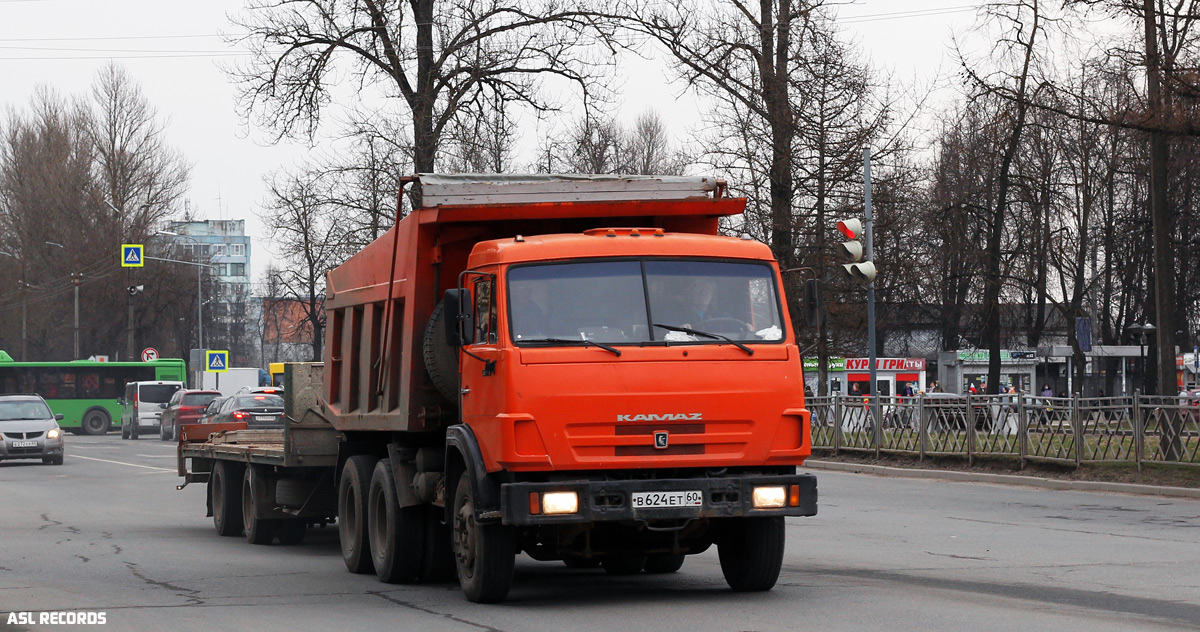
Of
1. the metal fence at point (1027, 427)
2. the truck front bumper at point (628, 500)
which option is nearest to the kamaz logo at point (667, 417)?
the truck front bumper at point (628, 500)

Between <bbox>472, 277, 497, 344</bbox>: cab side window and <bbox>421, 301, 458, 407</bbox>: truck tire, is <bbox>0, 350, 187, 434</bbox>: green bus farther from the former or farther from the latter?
<bbox>472, 277, 497, 344</bbox>: cab side window

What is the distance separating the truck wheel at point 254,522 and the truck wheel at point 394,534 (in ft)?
12.0

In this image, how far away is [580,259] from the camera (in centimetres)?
958

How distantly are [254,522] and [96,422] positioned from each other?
153 feet

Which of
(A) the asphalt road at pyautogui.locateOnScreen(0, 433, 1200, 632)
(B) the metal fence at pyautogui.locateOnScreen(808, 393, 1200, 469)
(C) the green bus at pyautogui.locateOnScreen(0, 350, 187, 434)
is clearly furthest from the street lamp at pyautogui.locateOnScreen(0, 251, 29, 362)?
(A) the asphalt road at pyautogui.locateOnScreen(0, 433, 1200, 632)

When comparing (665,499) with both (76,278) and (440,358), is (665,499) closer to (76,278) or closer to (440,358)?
(440,358)

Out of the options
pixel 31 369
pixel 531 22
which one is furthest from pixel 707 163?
pixel 31 369

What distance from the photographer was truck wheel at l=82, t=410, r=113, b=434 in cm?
5819

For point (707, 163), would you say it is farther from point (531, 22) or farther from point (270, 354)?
point (270, 354)

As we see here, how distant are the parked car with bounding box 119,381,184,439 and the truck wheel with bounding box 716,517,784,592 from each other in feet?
151

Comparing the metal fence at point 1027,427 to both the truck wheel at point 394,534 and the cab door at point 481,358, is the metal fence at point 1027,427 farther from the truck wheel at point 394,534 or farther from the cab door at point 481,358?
the cab door at point 481,358

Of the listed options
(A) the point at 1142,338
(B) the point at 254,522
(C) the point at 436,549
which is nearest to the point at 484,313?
(C) the point at 436,549

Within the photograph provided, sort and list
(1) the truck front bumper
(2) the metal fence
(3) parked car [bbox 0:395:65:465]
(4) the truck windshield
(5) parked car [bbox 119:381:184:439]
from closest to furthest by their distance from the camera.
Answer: (1) the truck front bumper < (4) the truck windshield < (2) the metal fence < (3) parked car [bbox 0:395:65:465] < (5) parked car [bbox 119:381:184:439]

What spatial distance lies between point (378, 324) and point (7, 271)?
219 feet
